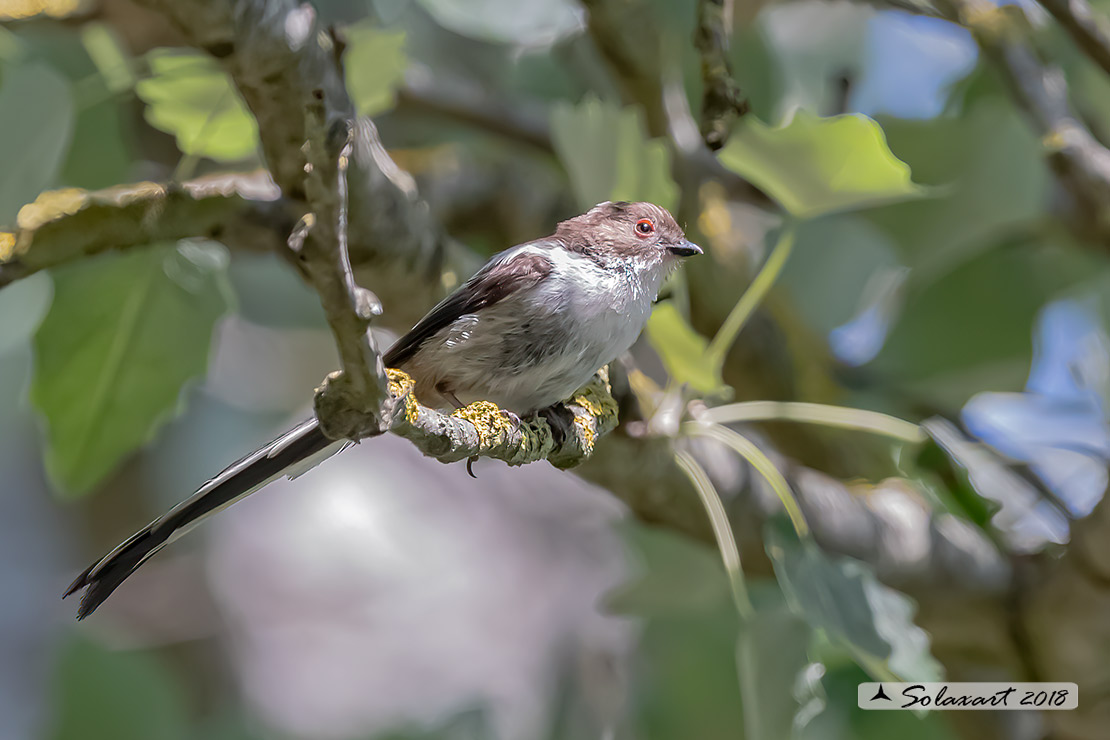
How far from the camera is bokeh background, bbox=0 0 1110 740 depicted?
1.28 m

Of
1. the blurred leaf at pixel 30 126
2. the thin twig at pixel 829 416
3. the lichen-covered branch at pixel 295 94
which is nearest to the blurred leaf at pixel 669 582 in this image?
the thin twig at pixel 829 416

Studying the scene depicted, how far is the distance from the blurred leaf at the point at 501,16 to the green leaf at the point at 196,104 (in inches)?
14.9

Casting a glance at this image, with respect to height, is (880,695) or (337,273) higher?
(337,273)

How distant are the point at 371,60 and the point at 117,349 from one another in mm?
561

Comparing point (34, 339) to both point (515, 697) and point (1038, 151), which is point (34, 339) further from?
point (515, 697)

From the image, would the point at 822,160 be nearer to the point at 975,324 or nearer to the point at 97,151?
the point at 975,324

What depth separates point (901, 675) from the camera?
1.19 m

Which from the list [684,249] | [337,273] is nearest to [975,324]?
[684,249]

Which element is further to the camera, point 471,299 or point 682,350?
point 682,350

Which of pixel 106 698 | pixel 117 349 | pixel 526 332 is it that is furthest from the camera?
pixel 106 698

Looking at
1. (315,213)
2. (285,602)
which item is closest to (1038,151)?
(315,213)

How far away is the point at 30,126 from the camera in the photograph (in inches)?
50.3

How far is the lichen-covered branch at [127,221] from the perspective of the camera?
1068mm

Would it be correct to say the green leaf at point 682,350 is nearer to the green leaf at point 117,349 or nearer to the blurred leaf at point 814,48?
the green leaf at point 117,349
